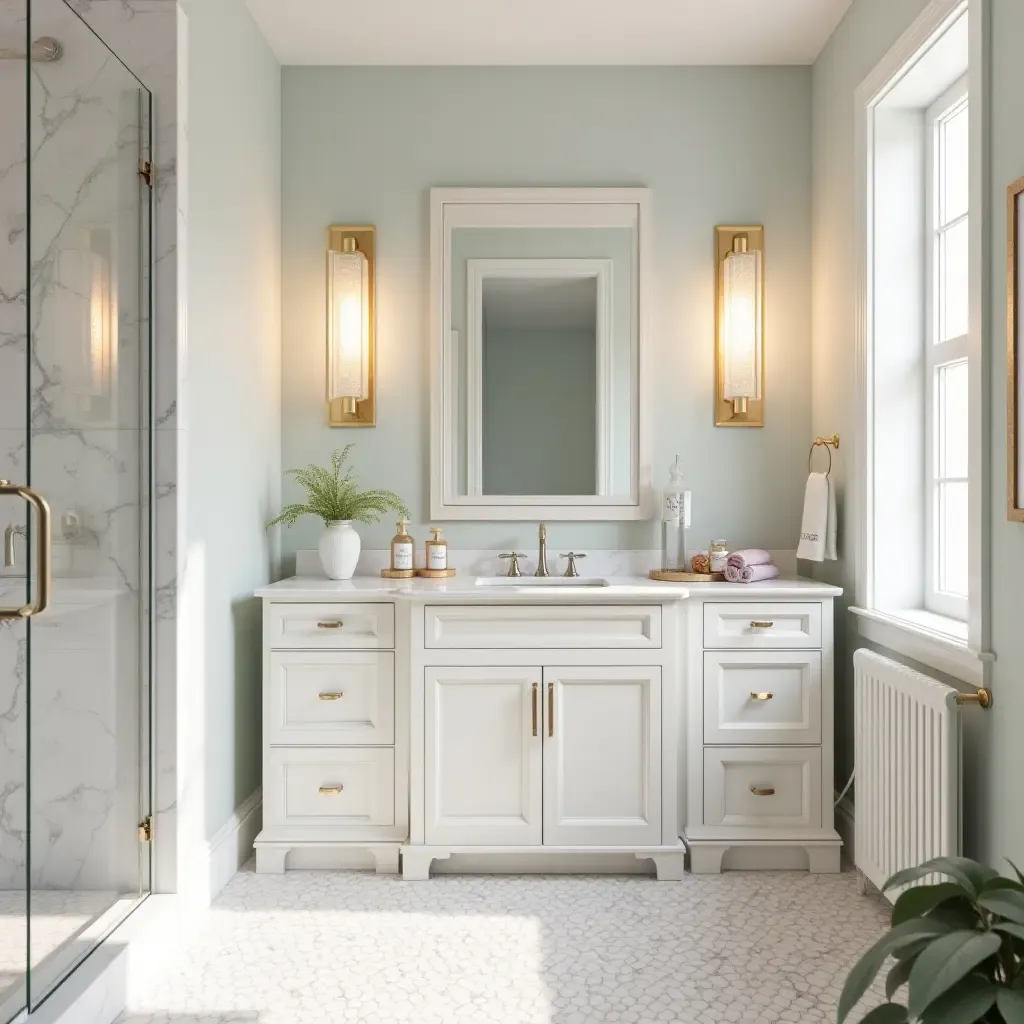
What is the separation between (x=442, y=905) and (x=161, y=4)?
2389 mm

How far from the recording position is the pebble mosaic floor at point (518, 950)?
1.96 meters

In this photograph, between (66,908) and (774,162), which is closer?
(66,908)

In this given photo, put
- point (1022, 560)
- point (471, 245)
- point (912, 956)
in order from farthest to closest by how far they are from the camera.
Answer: point (471, 245), point (1022, 560), point (912, 956)

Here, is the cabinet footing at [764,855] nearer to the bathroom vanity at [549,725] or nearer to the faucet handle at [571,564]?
the bathroom vanity at [549,725]

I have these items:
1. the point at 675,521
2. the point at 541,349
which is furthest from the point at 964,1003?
the point at 541,349

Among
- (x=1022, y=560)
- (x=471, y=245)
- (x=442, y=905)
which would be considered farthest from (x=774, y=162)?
(x=442, y=905)

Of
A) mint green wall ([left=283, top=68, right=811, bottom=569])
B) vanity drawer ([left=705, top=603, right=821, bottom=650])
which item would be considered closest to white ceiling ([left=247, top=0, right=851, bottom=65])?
mint green wall ([left=283, top=68, right=811, bottom=569])

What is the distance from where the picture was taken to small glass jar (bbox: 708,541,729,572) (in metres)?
2.97

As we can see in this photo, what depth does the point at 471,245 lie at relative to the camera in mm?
3154

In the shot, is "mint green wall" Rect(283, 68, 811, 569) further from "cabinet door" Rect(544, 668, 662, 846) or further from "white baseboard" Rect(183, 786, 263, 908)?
"white baseboard" Rect(183, 786, 263, 908)

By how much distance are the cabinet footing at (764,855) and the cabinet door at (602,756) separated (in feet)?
0.59

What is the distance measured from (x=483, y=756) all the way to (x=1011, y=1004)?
163cm

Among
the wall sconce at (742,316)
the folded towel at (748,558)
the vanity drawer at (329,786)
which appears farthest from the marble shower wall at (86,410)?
the wall sconce at (742,316)

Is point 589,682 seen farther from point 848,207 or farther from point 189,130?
point 189,130
